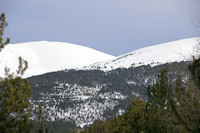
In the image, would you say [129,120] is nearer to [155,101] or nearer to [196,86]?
[155,101]

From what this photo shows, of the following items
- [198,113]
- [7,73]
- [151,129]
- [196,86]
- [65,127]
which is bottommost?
[65,127]

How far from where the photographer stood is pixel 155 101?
26.6 meters

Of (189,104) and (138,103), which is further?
(138,103)

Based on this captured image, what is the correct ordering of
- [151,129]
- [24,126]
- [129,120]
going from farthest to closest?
[129,120], [151,129], [24,126]

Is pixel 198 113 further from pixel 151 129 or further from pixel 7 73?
pixel 151 129

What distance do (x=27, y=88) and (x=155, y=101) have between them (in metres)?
12.8

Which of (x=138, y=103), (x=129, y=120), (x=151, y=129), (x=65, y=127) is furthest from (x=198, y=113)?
(x=65, y=127)

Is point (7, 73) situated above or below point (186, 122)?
above

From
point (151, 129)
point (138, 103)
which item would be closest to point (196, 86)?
point (151, 129)

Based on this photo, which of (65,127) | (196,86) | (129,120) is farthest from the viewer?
(65,127)

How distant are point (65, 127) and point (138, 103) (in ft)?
551

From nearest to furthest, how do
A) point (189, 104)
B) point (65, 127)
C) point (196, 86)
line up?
point (189, 104), point (196, 86), point (65, 127)

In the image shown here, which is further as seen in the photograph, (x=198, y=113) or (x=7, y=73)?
(x=7, y=73)

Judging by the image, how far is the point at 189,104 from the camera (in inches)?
546
